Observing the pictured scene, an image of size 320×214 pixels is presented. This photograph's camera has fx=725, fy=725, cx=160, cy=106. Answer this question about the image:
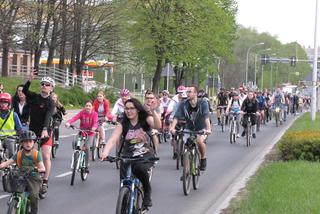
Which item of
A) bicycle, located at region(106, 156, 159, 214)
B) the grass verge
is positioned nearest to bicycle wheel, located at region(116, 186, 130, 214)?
bicycle, located at region(106, 156, 159, 214)

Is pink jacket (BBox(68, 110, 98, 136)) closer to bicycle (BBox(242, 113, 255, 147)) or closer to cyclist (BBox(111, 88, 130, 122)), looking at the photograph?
cyclist (BBox(111, 88, 130, 122))

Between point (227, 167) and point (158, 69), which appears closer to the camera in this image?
point (227, 167)

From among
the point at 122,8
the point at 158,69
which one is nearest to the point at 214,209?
the point at 122,8

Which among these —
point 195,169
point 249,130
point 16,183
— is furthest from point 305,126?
point 16,183

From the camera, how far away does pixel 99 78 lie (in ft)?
302

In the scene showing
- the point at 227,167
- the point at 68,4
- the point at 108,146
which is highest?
the point at 68,4

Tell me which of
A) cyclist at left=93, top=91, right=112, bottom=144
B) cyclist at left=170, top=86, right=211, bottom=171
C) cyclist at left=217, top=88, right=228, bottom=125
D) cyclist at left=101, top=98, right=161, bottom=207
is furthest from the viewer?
cyclist at left=217, top=88, right=228, bottom=125

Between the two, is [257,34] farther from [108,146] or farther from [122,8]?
[108,146]

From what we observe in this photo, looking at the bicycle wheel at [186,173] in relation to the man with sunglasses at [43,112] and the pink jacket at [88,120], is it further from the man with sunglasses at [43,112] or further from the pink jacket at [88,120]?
the pink jacket at [88,120]

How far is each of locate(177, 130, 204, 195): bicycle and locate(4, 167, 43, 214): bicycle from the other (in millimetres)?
4068

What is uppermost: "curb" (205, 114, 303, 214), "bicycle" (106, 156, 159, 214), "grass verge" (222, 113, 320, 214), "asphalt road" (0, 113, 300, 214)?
"bicycle" (106, 156, 159, 214)

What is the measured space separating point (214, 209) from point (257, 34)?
126 metres

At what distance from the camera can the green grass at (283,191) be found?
9.29 metres

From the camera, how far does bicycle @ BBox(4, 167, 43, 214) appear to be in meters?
7.70
